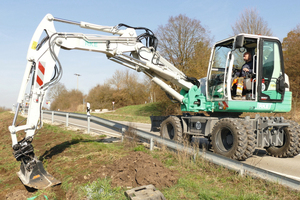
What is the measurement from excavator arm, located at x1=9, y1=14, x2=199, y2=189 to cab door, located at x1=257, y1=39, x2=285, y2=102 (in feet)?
8.10

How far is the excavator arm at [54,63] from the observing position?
5379 mm

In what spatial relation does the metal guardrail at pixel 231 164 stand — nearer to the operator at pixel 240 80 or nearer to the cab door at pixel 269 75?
the operator at pixel 240 80

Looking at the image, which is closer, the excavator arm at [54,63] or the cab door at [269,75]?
the excavator arm at [54,63]

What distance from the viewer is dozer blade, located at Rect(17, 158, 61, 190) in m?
5.00

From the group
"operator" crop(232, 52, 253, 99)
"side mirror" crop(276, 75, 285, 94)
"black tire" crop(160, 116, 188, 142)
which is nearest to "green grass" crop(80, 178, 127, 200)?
"black tire" crop(160, 116, 188, 142)

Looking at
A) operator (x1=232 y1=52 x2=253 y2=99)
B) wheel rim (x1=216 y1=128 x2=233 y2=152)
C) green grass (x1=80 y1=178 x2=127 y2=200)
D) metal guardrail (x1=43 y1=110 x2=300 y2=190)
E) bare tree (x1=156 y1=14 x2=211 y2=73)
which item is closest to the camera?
metal guardrail (x1=43 y1=110 x2=300 y2=190)

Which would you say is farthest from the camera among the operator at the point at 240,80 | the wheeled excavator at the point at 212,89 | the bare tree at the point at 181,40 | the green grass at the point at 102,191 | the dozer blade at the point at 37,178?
the bare tree at the point at 181,40

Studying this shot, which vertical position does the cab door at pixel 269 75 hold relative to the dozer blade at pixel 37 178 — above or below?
above

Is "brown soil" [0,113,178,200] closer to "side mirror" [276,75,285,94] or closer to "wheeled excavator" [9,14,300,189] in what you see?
"wheeled excavator" [9,14,300,189]

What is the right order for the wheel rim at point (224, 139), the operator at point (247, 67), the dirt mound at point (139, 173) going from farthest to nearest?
the operator at point (247, 67) < the wheel rim at point (224, 139) < the dirt mound at point (139, 173)

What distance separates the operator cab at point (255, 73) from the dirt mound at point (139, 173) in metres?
3.04

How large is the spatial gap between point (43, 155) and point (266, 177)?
607 centimetres

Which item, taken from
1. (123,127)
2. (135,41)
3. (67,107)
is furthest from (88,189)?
(67,107)

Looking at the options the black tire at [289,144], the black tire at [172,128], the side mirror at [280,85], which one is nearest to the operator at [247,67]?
the side mirror at [280,85]
